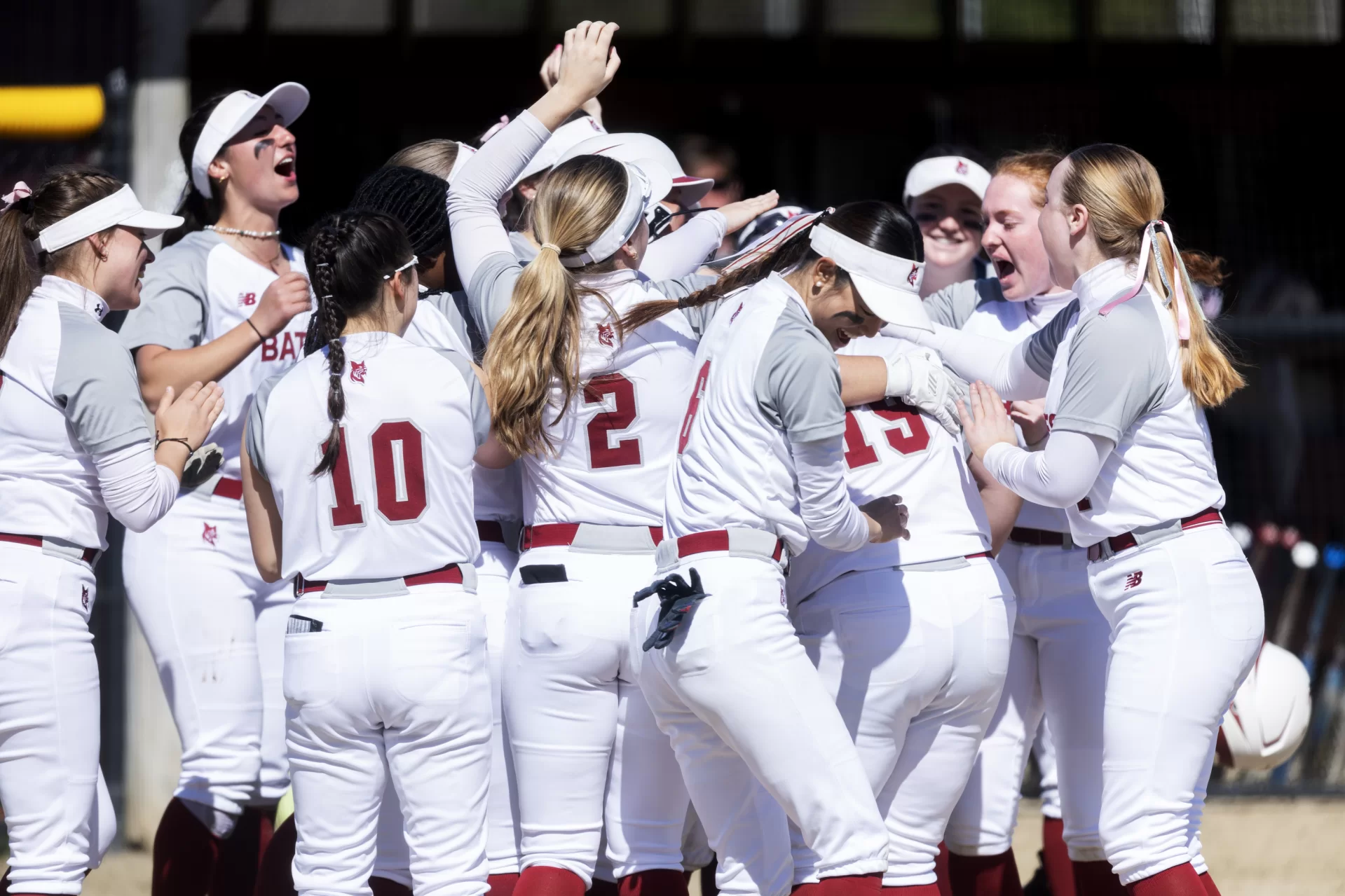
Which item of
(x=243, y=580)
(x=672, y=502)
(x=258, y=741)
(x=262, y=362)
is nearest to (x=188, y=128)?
(x=262, y=362)

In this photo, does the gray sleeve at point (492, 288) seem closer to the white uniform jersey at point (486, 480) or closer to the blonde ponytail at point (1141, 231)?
the white uniform jersey at point (486, 480)

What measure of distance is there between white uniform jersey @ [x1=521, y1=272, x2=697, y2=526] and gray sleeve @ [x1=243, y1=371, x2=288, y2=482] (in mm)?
529

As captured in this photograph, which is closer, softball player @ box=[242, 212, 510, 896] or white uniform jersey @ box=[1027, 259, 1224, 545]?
softball player @ box=[242, 212, 510, 896]

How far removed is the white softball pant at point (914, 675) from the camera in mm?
3182

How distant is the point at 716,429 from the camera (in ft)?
9.97

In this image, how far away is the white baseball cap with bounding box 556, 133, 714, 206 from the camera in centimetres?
374

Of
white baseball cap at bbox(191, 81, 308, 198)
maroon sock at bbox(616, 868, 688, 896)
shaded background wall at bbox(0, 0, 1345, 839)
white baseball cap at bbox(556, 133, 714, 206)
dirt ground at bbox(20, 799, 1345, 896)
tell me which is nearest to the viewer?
maroon sock at bbox(616, 868, 688, 896)

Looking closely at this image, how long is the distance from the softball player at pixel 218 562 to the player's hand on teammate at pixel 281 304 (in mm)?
58

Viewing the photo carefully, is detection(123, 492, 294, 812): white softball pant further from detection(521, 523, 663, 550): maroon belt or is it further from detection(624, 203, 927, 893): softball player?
detection(624, 203, 927, 893): softball player

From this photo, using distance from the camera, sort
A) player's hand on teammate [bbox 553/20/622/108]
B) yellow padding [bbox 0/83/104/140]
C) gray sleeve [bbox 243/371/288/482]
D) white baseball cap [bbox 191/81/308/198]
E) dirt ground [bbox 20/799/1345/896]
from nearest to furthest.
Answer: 1. gray sleeve [bbox 243/371/288/482]
2. player's hand on teammate [bbox 553/20/622/108]
3. white baseball cap [bbox 191/81/308/198]
4. dirt ground [bbox 20/799/1345/896]
5. yellow padding [bbox 0/83/104/140]

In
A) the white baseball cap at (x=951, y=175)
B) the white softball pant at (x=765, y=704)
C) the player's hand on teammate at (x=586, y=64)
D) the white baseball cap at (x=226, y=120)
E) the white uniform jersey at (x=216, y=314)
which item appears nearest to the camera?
the white softball pant at (x=765, y=704)

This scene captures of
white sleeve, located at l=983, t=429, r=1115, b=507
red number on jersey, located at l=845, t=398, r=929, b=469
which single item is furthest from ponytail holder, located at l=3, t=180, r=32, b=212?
white sleeve, located at l=983, t=429, r=1115, b=507

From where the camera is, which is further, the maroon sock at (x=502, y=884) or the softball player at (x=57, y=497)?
the maroon sock at (x=502, y=884)

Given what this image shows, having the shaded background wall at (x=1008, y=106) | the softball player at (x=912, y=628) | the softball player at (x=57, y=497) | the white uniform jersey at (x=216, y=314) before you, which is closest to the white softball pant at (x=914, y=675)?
the softball player at (x=912, y=628)
